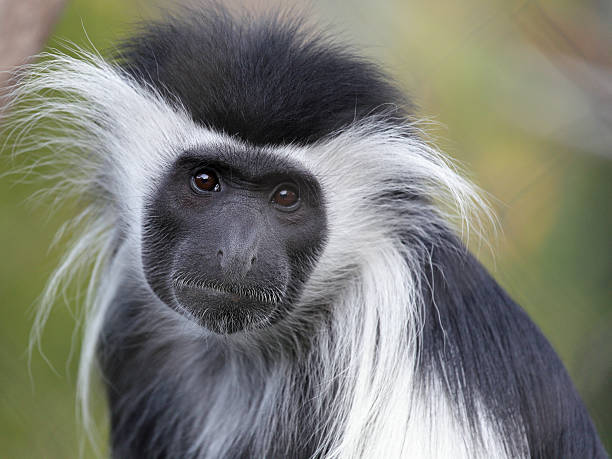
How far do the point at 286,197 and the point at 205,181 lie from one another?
16 cm

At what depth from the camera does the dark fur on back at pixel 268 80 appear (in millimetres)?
1342

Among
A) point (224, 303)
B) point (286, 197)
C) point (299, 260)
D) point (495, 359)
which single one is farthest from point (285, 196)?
point (495, 359)

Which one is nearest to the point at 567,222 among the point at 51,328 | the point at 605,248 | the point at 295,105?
the point at 605,248

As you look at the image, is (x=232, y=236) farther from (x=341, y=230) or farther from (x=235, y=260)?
(x=341, y=230)

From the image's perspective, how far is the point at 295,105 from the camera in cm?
134

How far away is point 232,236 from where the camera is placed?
1.29m

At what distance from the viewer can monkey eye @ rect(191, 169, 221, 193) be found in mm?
1395

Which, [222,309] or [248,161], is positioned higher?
[248,161]

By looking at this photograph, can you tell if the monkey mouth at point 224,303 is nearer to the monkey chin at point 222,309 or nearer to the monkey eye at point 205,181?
the monkey chin at point 222,309

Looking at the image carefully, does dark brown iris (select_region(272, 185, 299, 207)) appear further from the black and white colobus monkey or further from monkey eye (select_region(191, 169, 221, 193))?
monkey eye (select_region(191, 169, 221, 193))

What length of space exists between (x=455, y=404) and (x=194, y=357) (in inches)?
24.6

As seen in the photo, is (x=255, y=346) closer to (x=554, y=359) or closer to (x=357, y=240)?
(x=357, y=240)

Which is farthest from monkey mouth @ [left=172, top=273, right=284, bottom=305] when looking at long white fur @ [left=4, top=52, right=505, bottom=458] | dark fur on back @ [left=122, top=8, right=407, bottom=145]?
dark fur on back @ [left=122, top=8, right=407, bottom=145]

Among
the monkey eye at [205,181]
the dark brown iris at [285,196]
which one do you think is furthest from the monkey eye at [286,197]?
the monkey eye at [205,181]
